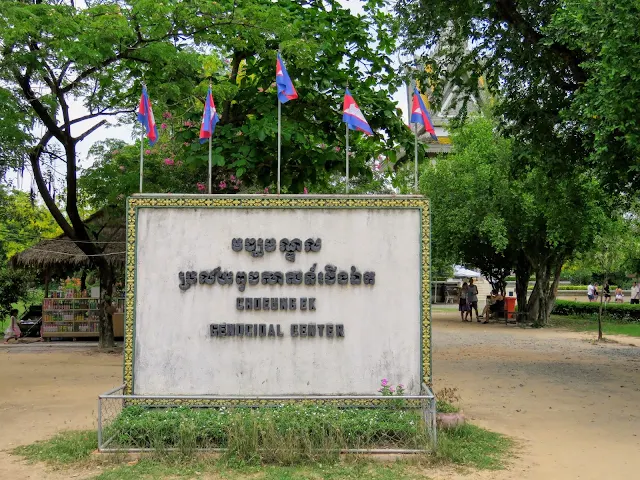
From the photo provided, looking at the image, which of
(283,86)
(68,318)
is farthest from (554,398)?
(68,318)

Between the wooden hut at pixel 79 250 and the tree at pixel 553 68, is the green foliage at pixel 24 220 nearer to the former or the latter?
the wooden hut at pixel 79 250

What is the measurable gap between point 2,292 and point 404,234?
18542mm

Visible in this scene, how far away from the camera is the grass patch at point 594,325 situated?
24.6 m

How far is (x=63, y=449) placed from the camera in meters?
7.89

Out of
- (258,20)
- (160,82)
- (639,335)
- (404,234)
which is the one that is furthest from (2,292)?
(639,335)

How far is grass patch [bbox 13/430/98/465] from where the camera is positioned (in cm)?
758

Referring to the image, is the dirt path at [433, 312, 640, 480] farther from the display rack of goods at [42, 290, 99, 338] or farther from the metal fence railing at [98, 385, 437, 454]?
the display rack of goods at [42, 290, 99, 338]

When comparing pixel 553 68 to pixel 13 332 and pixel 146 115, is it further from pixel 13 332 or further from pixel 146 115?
pixel 13 332

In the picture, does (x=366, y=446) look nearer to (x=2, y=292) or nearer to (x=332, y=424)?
(x=332, y=424)

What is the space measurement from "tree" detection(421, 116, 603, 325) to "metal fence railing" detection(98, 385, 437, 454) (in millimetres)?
13510

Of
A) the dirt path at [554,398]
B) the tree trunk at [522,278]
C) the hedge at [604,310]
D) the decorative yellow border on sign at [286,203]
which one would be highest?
the decorative yellow border on sign at [286,203]

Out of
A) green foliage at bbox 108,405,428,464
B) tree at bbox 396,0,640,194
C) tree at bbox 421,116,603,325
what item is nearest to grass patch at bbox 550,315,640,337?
tree at bbox 421,116,603,325

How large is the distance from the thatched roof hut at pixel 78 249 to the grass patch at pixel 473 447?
1215 cm

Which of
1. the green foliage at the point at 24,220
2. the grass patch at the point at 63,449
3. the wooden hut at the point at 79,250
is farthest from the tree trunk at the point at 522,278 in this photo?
the grass patch at the point at 63,449
